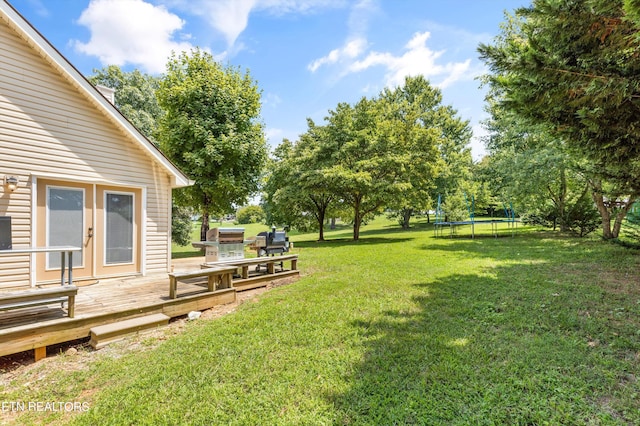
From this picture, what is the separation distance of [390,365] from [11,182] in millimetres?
7254

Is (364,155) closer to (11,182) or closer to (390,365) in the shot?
(11,182)

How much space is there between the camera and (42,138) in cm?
575

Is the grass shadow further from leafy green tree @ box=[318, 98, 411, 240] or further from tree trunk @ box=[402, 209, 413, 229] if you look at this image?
tree trunk @ box=[402, 209, 413, 229]

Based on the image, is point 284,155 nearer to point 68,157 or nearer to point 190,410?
point 68,157

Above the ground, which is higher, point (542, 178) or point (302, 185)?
point (302, 185)

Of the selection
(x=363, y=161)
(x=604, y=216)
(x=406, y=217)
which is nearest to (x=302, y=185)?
(x=363, y=161)

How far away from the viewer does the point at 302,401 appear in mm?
2615

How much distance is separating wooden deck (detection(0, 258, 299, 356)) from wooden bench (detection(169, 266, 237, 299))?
15 cm

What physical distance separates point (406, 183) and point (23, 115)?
15223 mm

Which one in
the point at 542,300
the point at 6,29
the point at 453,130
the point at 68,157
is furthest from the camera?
the point at 453,130

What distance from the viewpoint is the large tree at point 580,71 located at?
3797 millimetres

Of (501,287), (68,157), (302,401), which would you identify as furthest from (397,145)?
(302,401)

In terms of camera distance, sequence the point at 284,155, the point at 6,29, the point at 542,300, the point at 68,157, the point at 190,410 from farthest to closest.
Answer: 1. the point at 284,155
2. the point at 68,157
3. the point at 6,29
4. the point at 542,300
5. the point at 190,410

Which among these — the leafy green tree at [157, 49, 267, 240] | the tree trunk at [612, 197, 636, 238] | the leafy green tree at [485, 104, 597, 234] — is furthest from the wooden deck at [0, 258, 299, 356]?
the tree trunk at [612, 197, 636, 238]
